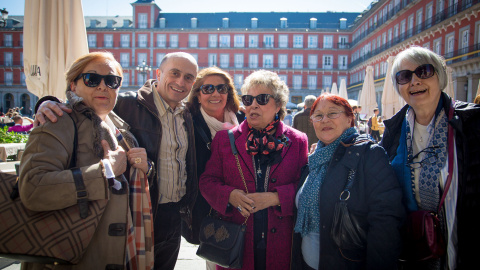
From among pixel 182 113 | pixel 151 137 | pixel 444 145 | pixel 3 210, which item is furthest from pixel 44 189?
pixel 444 145

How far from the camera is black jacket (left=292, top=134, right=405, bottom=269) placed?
5.61 ft

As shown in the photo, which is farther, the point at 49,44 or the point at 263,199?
the point at 49,44

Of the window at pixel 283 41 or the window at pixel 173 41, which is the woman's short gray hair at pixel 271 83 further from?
the window at pixel 173 41

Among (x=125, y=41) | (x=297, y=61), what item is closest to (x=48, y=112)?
(x=297, y=61)

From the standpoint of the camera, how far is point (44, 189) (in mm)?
1432

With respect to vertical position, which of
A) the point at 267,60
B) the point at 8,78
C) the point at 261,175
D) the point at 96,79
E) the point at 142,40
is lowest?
the point at 261,175

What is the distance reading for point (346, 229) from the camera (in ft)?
5.84

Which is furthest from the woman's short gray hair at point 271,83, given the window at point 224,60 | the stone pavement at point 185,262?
the window at point 224,60

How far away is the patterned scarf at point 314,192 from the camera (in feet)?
6.49

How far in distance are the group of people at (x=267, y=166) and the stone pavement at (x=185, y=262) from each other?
883mm

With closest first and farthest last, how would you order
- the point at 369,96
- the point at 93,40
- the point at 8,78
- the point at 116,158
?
the point at 116,158 → the point at 369,96 → the point at 8,78 → the point at 93,40

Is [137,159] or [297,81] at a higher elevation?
[297,81]

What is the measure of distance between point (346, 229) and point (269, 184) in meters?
0.63

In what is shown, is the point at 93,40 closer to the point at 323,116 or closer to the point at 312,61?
the point at 312,61
